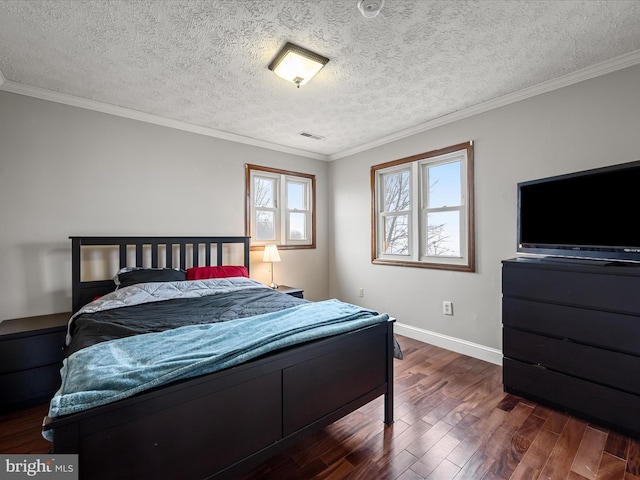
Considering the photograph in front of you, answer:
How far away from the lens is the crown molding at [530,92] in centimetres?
204

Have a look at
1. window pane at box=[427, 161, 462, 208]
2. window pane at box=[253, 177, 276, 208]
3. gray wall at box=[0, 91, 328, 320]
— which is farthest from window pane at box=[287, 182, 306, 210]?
window pane at box=[427, 161, 462, 208]

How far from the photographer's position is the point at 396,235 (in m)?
3.68

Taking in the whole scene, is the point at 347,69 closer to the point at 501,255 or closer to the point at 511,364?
the point at 501,255

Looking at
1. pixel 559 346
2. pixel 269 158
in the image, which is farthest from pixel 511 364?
pixel 269 158

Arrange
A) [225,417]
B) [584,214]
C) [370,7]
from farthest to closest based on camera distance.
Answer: [584,214], [370,7], [225,417]

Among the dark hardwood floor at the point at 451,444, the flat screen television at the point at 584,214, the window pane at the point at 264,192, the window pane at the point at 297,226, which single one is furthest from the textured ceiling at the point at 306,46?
the dark hardwood floor at the point at 451,444

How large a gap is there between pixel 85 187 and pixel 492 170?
12.3ft

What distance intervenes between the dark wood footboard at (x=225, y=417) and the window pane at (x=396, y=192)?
219cm

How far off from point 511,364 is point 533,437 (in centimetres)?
54

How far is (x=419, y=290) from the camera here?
3334 millimetres

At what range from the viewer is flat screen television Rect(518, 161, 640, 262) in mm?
1802

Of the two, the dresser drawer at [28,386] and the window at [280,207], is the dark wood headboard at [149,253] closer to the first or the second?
the window at [280,207]

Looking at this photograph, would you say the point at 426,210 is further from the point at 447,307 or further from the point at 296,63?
the point at 296,63

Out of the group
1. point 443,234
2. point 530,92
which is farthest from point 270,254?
point 530,92
